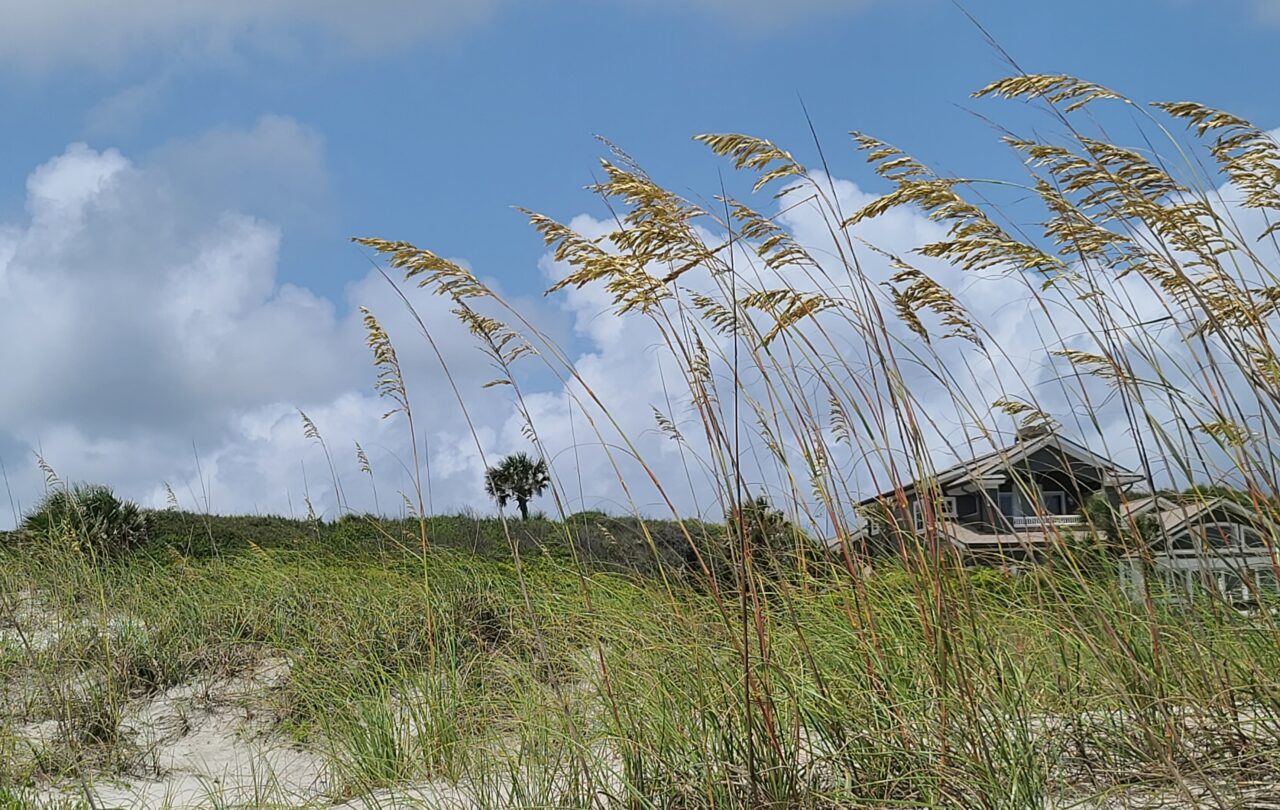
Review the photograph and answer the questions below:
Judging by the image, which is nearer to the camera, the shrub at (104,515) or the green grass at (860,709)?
the green grass at (860,709)

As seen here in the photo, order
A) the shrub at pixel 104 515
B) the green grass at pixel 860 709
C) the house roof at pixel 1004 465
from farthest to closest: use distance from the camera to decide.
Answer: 1. the shrub at pixel 104 515
2. the house roof at pixel 1004 465
3. the green grass at pixel 860 709

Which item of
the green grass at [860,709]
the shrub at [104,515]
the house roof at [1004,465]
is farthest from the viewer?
the shrub at [104,515]

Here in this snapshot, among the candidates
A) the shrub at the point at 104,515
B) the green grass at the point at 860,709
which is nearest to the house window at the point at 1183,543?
the green grass at the point at 860,709

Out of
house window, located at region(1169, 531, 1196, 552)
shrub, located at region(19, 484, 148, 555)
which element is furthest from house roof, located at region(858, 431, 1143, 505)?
shrub, located at region(19, 484, 148, 555)

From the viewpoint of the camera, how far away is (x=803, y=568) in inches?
138

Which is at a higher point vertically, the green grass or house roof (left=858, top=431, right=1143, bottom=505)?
house roof (left=858, top=431, right=1143, bottom=505)

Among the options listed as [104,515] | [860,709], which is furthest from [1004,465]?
[104,515]

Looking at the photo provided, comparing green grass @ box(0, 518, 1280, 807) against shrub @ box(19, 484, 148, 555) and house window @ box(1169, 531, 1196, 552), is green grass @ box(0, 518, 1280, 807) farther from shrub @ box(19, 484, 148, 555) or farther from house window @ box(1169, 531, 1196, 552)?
shrub @ box(19, 484, 148, 555)

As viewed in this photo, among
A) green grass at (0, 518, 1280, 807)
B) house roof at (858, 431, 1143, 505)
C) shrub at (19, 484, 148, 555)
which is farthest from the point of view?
shrub at (19, 484, 148, 555)

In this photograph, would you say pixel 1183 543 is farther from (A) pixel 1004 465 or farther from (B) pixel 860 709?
(B) pixel 860 709

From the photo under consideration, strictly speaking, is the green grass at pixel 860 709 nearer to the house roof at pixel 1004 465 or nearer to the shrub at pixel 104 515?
the house roof at pixel 1004 465

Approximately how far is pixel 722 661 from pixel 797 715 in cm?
39

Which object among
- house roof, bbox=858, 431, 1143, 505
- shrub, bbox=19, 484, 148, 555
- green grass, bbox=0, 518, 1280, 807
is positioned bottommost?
green grass, bbox=0, 518, 1280, 807

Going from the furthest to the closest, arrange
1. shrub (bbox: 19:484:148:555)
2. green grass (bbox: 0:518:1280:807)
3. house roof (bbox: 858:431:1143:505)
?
shrub (bbox: 19:484:148:555) < house roof (bbox: 858:431:1143:505) < green grass (bbox: 0:518:1280:807)
